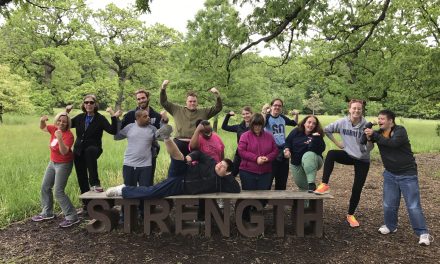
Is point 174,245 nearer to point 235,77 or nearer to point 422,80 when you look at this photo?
point 422,80

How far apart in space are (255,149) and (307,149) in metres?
0.75

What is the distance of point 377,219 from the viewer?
A: 5391 mm

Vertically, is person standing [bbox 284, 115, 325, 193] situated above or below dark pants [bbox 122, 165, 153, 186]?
above

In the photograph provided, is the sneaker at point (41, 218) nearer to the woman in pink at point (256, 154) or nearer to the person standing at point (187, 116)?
the person standing at point (187, 116)

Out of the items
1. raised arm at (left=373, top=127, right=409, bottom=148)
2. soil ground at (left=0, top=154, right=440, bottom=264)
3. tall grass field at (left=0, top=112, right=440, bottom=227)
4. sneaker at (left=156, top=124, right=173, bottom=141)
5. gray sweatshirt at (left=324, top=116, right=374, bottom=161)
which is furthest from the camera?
tall grass field at (left=0, top=112, right=440, bottom=227)

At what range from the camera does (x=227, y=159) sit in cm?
443

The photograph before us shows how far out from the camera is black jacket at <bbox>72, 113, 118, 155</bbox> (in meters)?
4.99

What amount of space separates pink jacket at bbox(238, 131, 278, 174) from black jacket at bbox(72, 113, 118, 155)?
74.8 inches

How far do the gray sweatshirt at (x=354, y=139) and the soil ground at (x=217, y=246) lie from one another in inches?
43.3

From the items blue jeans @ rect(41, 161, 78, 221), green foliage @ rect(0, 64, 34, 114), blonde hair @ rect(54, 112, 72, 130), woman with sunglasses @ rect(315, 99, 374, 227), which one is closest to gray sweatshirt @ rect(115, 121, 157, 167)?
blonde hair @ rect(54, 112, 72, 130)

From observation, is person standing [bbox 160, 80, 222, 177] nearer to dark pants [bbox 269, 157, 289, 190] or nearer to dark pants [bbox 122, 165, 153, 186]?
dark pants [bbox 122, 165, 153, 186]

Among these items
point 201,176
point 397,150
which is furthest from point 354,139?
point 201,176

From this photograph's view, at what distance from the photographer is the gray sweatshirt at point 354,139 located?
15.4ft

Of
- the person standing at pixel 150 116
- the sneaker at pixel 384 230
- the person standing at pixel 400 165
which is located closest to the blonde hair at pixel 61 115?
the person standing at pixel 150 116
